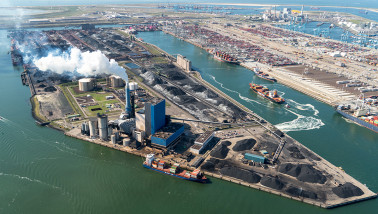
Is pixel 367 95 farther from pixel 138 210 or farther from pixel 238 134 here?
pixel 138 210

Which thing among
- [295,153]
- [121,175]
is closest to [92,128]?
[121,175]

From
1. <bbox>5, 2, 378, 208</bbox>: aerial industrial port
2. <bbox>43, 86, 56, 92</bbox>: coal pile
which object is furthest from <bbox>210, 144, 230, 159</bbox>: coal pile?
<bbox>43, 86, 56, 92</bbox>: coal pile

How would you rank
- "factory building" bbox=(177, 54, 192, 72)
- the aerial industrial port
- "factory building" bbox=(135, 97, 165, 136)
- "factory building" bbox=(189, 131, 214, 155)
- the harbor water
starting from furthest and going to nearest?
"factory building" bbox=(177, 54, 192, 72) → "factory building" bbox=(135, 97, 165, 136) → "factory building" bbox=(189, 131, 214, 155) → the aerial industrial port → the harbor water

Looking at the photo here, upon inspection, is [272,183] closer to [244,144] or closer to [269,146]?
[244,144]

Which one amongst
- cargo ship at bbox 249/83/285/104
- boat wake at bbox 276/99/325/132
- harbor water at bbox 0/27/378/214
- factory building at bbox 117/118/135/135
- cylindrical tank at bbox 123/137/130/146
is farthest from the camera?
cargo ship at bbox 249/83/285/104

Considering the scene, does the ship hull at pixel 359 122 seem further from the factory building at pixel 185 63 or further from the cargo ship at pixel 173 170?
the factory building at pixel 185 63

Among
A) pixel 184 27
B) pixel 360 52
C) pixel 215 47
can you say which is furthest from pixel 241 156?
pixel 184 27

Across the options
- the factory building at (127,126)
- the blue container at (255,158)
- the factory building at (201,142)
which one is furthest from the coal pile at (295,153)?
the factory building at (127,126)

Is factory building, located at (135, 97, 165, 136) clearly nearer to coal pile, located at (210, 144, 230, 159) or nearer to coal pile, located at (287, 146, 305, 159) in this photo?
coal pile, located at (210, 144, 230, 159)
